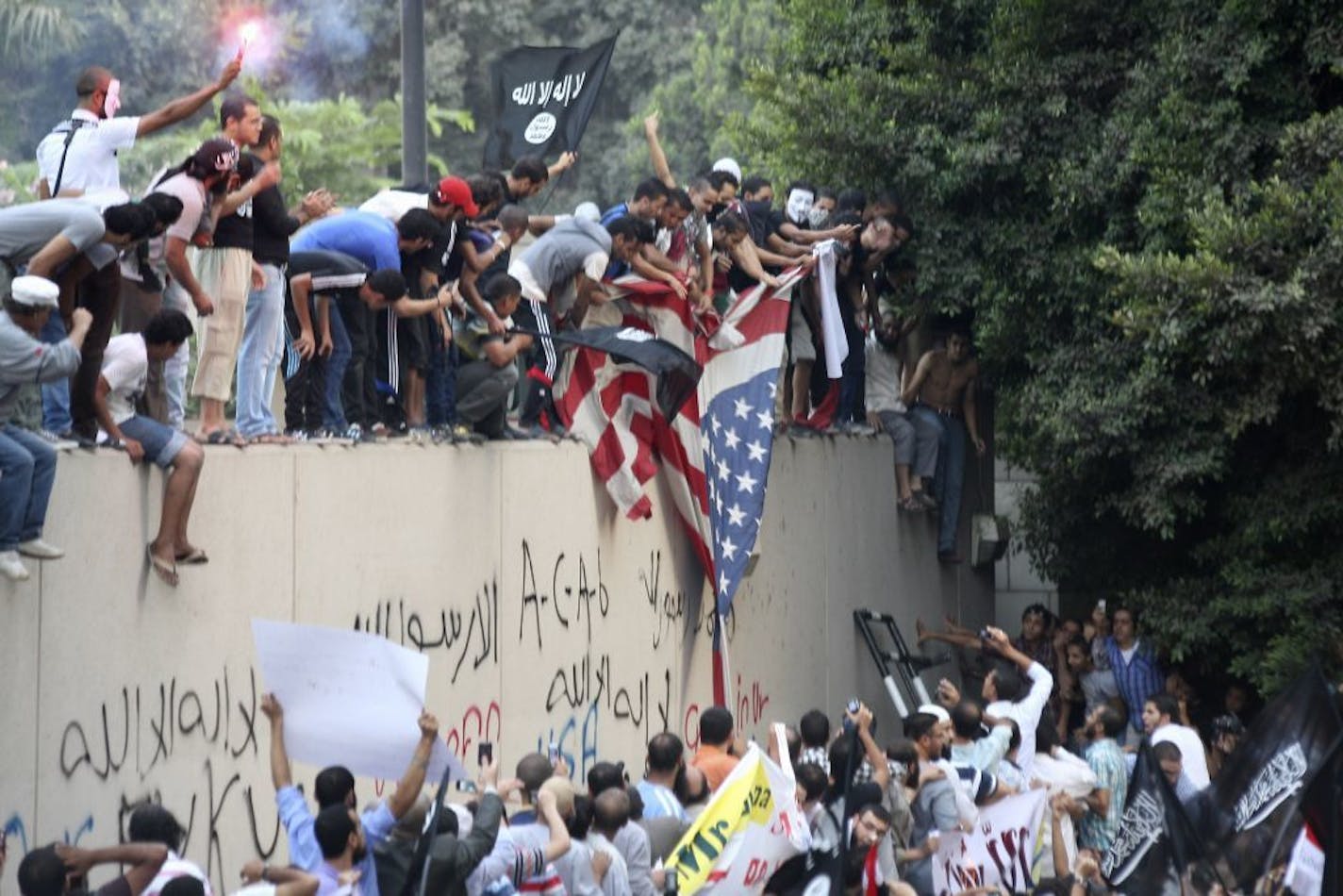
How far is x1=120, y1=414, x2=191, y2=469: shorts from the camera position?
8.88 metres

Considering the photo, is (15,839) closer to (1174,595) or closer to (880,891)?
Result: (880,891)

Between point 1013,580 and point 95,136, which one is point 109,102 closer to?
point 95,136

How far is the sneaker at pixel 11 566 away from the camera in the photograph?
26.2ft

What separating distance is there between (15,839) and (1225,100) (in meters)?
10.1

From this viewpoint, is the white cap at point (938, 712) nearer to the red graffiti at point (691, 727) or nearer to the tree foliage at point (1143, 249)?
the red graffiti at point (691, 727)

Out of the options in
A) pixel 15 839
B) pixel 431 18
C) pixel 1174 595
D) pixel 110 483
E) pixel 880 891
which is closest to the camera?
pixel 15 839

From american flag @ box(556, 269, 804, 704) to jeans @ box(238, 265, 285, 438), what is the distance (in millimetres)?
2742

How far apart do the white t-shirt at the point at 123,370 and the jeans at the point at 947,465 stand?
9625mm

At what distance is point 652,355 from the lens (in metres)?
12.7

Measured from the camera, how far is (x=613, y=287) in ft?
43.9

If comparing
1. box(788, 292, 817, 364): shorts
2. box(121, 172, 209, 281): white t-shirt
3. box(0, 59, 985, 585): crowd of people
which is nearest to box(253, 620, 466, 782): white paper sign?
box(0, 59, 985, 585): crowd of people

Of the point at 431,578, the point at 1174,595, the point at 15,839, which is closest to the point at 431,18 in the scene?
the point at 1174,595

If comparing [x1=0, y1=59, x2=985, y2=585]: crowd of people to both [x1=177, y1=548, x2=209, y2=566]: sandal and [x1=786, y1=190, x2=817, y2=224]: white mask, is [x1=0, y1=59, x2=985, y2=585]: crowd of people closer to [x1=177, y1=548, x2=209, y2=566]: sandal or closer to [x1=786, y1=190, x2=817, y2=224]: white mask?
[x1=177, y1=548, x2=209, y2=566]: sandal

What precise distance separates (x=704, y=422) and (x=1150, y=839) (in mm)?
5386
